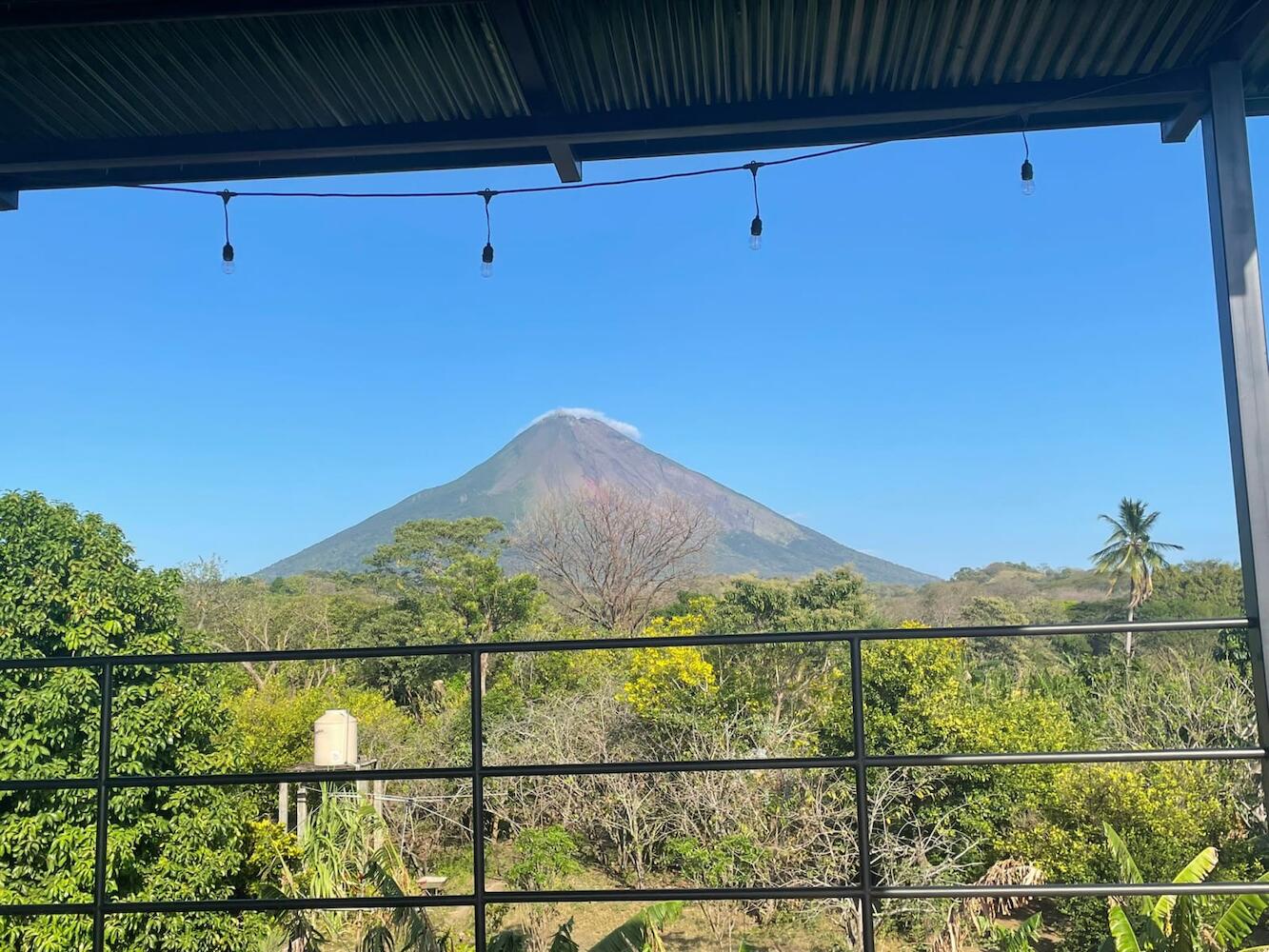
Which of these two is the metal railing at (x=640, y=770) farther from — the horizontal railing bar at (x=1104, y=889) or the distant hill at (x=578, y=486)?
the distant hill at (x=578, y=486)

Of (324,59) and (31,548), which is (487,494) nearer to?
(31,548)

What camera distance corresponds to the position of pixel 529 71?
1.70 metres

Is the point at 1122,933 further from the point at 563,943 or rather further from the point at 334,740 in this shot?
the point at 334,740

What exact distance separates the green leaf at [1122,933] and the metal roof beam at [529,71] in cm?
244

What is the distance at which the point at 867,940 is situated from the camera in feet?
4.83

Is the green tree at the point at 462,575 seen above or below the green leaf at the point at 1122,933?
above

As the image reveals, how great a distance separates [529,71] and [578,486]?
3735cm

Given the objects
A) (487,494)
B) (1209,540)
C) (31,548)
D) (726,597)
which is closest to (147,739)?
(31,548)

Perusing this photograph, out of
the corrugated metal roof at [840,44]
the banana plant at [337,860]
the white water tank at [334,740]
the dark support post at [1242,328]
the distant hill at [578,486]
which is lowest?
the banana plant at [337,860]

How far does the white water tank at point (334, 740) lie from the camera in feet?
31.5

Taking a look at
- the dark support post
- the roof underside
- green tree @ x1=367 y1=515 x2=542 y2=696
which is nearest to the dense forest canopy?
the roof underside

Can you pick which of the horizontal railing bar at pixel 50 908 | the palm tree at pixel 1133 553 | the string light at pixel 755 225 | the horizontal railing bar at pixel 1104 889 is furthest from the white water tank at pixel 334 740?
the palm tree at pixel 1133 553

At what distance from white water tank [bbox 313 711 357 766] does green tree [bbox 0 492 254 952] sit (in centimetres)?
95

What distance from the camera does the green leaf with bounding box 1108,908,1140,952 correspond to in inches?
94.9
